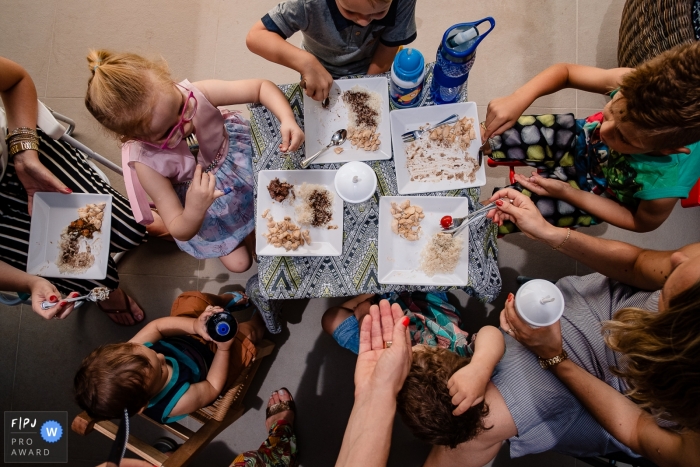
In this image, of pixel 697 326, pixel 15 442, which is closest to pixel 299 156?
pixel 697 326

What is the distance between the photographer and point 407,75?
111 cm

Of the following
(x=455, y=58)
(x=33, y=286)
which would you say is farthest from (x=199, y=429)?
(x=455, y=58)

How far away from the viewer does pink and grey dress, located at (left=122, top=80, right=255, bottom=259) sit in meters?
1.27

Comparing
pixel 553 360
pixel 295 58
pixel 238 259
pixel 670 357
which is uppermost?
pixel 295 58

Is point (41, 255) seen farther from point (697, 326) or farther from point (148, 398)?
point (697, 326)

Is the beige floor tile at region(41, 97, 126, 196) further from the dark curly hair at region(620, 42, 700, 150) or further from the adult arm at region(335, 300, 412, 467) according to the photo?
the dark curly hair at region(620, 42, 700, 150)

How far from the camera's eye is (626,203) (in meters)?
1.39

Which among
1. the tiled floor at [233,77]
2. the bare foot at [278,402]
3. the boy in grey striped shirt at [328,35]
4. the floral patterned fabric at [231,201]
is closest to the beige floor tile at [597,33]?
the tiled floor at [233,77]

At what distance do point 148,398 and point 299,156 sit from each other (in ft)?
3.07

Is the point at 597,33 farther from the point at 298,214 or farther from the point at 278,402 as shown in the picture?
the point at 278,402

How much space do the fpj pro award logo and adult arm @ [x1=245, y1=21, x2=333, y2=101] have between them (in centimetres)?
201

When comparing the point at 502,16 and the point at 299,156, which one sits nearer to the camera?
the point at 299,156

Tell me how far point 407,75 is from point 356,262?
0.56 metres

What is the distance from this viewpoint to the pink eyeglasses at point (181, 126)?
1.20 metres
